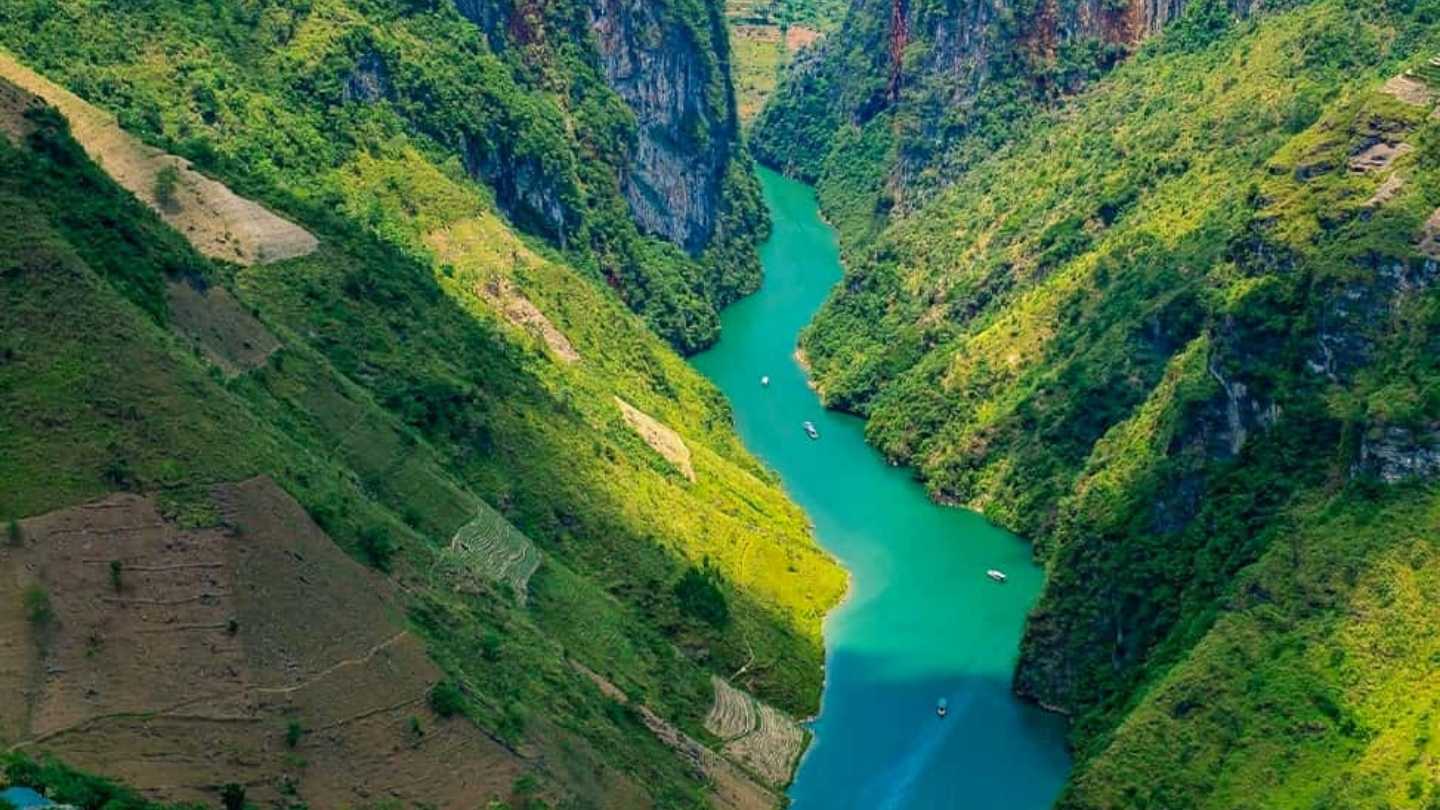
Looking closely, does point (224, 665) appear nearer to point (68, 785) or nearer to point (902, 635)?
point (68, 785)

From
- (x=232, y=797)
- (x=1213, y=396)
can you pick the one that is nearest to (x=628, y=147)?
(x=1213, y=396)

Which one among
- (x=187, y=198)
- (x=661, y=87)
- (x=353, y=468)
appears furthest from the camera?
(x=661, y=87)

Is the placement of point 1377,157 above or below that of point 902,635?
above

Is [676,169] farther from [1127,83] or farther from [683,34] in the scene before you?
[1127,83]

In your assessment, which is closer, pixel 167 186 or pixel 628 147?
pixel 167 186

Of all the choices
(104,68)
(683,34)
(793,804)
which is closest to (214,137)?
(104,68)

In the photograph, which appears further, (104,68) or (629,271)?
(629,271)

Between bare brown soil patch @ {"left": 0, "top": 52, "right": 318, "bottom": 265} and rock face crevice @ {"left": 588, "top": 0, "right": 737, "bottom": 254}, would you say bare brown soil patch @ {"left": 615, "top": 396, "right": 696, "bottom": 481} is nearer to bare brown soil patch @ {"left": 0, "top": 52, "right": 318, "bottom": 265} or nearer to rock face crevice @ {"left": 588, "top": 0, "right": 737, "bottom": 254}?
bare brown soil patch @ {"left": 0, "top": 52, "right": 318, "bottom": 265}
